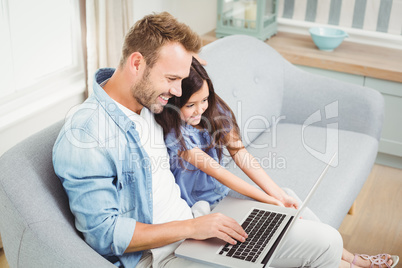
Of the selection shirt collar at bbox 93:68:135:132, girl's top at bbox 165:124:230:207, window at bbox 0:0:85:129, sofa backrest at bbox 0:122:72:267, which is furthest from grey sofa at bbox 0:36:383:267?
window at bbox 0:0:85:129

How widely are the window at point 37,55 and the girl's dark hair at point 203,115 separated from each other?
976 millimetres

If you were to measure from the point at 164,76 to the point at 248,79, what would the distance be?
3.34 feet

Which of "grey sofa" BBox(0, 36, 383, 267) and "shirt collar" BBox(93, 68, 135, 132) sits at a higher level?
"shirt collar" BBox(93, 68, 135, 132)

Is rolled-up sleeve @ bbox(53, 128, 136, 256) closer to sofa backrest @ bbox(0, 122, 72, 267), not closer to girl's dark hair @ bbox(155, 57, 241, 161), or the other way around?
sofa backrest @ bbox(0, 122, 72, 267)

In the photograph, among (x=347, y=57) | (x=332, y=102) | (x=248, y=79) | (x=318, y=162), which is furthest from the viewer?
(x=347, y=57)

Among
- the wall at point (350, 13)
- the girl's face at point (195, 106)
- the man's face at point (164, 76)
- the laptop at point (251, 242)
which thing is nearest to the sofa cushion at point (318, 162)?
the laptop at point (251, 242)

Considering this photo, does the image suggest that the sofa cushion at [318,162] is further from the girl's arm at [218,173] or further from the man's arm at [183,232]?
the man's arm at [183,232]

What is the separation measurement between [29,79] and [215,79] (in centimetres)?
101

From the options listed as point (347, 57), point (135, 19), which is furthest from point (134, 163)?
point (347, 57)

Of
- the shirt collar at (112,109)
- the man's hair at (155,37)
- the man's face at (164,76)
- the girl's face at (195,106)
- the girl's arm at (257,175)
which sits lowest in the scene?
the girl's arm at (257,175)

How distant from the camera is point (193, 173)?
186 centimetres

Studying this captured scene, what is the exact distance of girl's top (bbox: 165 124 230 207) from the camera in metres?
1.75

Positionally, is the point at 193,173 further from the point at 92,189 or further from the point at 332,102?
the point at 332,102

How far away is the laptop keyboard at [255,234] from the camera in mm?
1449
